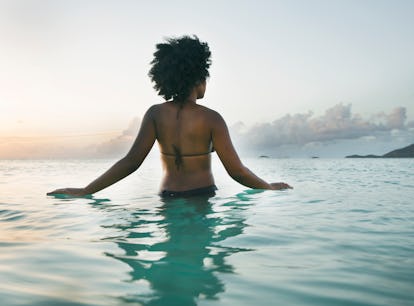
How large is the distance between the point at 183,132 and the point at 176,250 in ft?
6.86

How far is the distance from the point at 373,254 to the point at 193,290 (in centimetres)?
138

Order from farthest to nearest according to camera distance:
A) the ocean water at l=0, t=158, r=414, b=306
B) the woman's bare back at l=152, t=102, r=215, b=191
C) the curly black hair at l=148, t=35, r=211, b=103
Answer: the curly black hair at l=148, t=35, r=211, b=103 → the woman's bare back at l=152, t=102, r=215, b=191 → the ocean water at l=0, t=158, r=414, b=306

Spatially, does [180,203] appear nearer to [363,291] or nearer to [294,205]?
[294,205]

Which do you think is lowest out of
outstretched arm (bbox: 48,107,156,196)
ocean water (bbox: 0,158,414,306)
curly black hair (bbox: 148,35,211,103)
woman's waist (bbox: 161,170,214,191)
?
ocean water (bbox: 0,158,414,306)

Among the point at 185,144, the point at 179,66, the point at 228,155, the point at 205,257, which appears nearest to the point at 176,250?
the point at 205,257

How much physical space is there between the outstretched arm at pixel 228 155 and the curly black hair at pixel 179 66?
0.59m

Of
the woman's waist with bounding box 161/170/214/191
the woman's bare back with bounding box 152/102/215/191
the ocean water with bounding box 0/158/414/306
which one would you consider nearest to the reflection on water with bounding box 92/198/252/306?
the ocean water with bounding box 0/158/414/306

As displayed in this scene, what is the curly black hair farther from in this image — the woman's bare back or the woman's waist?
the woman's waist

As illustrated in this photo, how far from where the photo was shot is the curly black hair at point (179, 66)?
4496mm

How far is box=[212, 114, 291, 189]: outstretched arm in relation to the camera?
438cm

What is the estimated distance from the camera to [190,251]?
2.41m

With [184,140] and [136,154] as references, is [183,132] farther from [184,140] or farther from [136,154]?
[136,154]

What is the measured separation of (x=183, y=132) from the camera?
4320 mm

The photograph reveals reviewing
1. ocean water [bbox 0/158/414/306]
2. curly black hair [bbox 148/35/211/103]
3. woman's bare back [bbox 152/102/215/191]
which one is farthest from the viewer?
curly black hair [bbox 148/35/211/103]
